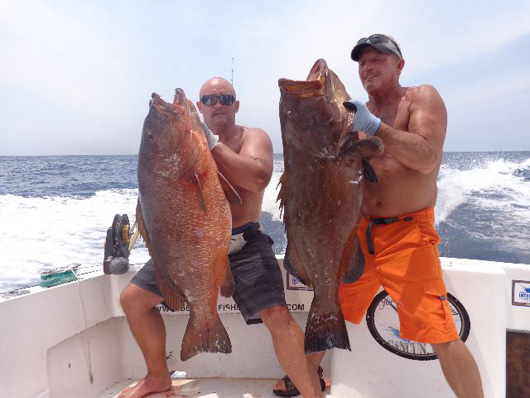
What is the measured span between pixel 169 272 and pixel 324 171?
3.51 feet

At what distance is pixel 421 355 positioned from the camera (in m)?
3.02

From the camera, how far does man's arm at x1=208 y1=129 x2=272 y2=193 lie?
2.73 metres

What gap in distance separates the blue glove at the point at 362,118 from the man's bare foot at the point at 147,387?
231cm

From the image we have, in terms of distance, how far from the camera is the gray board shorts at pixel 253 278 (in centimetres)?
294

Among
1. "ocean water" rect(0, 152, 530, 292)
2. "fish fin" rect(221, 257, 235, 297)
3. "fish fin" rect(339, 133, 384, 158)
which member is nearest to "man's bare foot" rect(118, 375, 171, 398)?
"fish fin" rect(221, 257, 235, 297)

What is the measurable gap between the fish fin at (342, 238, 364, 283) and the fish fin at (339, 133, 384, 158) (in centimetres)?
59

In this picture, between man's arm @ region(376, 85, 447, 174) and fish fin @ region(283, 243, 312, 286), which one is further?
fish fin @ region(283, 243, 312, 286)

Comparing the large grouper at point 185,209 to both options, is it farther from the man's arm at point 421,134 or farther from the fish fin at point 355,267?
the man's arm at point 421,134

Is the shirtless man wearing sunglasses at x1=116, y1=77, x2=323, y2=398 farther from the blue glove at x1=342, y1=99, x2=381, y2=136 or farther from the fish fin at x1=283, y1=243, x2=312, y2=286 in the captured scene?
the blue glove at x1=342, y1=99, x2=381, y2=136

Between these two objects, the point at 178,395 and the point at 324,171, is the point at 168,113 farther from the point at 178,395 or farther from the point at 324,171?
the point at 178,395

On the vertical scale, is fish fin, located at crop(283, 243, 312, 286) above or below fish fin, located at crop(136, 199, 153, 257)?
below

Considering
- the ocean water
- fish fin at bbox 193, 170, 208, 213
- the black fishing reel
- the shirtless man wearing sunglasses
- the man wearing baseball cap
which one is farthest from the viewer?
the ocean water

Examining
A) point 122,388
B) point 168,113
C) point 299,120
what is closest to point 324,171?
point 299,120

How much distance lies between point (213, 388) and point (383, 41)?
2773mm
